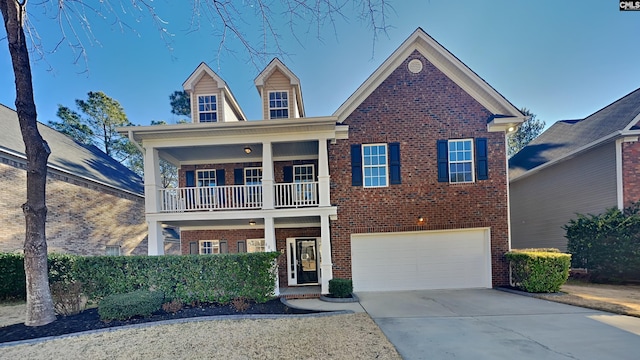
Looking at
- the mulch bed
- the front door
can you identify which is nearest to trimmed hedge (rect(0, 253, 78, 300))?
the mulch bed

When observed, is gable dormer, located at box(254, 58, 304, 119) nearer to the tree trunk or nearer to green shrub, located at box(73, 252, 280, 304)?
green shrub, located at box(73, 252, 280, 304)

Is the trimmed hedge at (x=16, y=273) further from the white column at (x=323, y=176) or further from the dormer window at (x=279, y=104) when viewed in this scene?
the dormer window at (x=279, y=104)

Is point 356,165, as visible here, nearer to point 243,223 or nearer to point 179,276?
point 243,223

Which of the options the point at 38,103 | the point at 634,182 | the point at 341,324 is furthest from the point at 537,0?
the point at 38,103

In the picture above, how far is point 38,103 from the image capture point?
647 centimetres

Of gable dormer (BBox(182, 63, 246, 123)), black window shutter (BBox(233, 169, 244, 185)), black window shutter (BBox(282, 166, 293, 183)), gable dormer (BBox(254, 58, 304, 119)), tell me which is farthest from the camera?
black window shutter (BBox(233, 169, 244, 185))

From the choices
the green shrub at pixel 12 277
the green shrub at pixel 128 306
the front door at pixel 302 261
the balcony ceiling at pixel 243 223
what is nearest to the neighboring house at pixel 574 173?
the front door at pixel 302 261

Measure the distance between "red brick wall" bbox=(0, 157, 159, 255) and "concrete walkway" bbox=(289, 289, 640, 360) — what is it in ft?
36.2

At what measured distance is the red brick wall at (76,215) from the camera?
10133 mm

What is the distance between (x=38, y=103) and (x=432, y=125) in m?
11.1

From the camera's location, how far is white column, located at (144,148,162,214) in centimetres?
923

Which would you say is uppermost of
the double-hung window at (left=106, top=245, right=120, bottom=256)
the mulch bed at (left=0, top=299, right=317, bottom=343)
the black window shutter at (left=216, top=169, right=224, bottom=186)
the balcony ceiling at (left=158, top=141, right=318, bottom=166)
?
the balcony ceiling at (left=158, top=141, right=318, bottom=166)

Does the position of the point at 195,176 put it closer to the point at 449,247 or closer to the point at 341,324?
the point at 341,324

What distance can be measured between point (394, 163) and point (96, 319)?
9.22 meters
